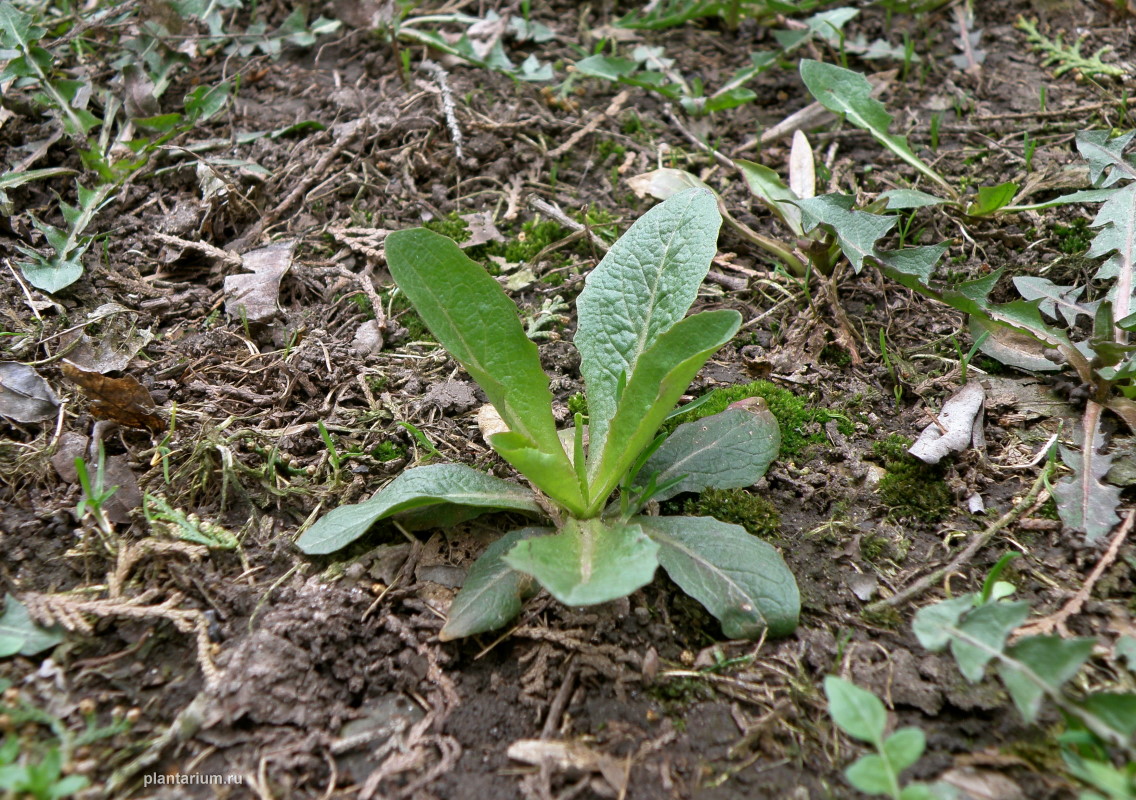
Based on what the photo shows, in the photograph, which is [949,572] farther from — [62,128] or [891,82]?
[62,128]

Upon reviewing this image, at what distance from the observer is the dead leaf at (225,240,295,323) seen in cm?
276

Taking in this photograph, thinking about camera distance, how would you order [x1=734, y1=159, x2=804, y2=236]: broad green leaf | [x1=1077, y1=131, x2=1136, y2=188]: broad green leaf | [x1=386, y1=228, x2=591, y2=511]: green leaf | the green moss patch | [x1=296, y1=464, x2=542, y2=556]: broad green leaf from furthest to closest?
[x1=734, y1=159, x2=804, y2=236]: broad green leaf
[x1=1077, y1=131, x2=1136, y2=188]: broad green leaf
the green moss patch
[x1=386, y1=228, x2=591, y2=511]: green leaf
[x1=296, y1=464, x2=542, y2=556]: broad green leaf

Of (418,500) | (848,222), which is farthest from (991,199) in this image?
(418,500)

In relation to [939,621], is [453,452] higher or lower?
lower

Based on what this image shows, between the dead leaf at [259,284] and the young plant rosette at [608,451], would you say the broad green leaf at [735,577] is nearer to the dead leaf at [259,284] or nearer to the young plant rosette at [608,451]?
the young plant rosette at [608,451]

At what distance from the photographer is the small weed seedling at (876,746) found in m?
1.48

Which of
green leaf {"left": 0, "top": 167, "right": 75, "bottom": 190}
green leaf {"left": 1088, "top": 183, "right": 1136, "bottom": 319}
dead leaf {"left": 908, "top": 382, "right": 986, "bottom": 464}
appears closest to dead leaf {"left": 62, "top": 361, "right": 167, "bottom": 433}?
green leaf {"left": 0, "top": 167, "right": 75, "bottom": 190}

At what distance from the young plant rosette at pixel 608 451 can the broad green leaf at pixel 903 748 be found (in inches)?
14.7

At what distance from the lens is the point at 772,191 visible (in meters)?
3.01

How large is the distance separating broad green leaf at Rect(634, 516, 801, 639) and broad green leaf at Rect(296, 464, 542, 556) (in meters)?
0.40

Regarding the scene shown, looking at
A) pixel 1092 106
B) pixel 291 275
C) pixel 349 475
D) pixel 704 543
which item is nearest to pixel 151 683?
pixel 349 475

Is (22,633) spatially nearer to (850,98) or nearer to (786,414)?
(786,414)

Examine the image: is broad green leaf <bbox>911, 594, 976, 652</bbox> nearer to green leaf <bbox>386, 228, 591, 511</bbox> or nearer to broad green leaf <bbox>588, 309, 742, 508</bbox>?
broad green leaf <bbox>588, 309, 742, 508</bbox>

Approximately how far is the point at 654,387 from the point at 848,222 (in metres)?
1.08
